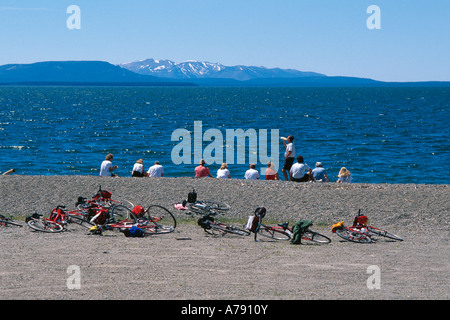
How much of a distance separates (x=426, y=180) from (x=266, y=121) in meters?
44.9

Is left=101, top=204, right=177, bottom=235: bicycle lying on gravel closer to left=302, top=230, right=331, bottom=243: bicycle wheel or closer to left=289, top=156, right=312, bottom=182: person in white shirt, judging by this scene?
left=302, top=230, right=331, bottom=243: bicycle wheel

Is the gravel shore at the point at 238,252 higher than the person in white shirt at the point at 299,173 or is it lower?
lower

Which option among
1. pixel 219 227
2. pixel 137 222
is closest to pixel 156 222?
pixel 137 222

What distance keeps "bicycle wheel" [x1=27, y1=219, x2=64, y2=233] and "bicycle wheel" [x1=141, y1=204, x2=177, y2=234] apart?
90.6 inches

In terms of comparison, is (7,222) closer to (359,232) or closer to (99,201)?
(99,201)

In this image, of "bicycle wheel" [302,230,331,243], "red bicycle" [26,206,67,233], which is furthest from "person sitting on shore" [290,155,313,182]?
"red bicycle" [26,206,67,233]

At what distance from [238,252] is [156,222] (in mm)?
4069

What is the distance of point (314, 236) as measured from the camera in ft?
48.8

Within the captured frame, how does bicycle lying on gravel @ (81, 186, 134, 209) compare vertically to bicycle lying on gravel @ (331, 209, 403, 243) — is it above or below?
above

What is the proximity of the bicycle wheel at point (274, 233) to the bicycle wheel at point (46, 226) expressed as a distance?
5.56m

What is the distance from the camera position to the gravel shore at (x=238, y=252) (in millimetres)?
10297

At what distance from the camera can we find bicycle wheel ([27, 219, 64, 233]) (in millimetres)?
15477

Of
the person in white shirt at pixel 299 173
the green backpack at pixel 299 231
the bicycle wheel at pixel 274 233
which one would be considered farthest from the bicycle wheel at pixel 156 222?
the person in white shirt at pixel 299 173

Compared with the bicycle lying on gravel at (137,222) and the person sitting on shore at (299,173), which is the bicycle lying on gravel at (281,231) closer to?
the bicycle lying on gravel at (137,222)
